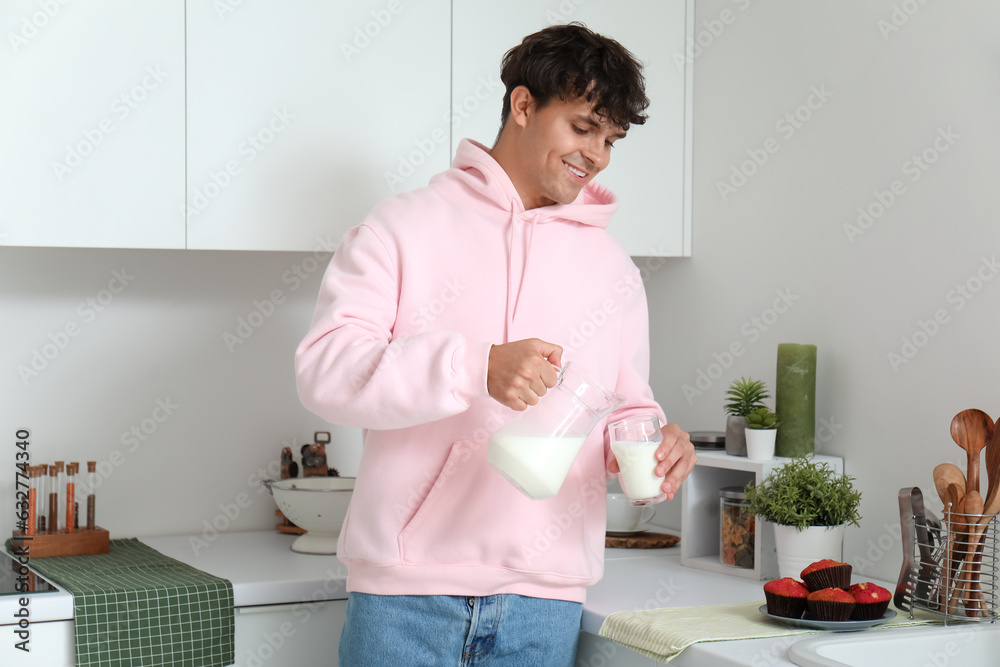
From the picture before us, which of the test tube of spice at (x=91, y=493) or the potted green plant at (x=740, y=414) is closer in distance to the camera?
the potted green plant at (x=740, y=414)

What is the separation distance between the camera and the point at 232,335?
6.78 ft

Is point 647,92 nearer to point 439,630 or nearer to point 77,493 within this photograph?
point 439,630

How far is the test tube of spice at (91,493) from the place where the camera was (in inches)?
72.5

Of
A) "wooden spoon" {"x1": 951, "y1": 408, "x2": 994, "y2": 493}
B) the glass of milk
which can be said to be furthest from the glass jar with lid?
the glass of milk

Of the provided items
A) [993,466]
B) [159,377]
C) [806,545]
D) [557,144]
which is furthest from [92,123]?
[993,466]

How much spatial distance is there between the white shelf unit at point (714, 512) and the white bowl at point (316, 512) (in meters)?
0.59

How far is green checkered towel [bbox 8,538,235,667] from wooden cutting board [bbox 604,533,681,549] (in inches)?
28.4

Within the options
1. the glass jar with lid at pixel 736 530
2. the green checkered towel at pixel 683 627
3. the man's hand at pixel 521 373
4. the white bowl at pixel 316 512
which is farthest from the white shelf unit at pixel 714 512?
the man's hand at pixel 521 373

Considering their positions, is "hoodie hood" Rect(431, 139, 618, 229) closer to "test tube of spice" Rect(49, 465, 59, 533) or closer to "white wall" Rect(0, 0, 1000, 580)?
"white wall" Rect(0, 0, 1000, 580)

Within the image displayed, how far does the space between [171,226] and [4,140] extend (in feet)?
0.89

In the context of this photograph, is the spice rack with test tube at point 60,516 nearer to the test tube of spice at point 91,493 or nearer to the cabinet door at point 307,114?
the test tube of spice at point 91,493

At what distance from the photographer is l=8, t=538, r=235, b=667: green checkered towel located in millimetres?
1424

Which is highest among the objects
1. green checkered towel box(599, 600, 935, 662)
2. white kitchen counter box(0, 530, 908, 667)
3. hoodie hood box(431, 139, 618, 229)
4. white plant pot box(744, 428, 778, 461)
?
hoodie hood box(431, 139, 618, 229)

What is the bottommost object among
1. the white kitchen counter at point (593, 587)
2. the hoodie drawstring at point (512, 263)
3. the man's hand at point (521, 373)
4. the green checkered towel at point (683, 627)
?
the white kitchen counter at point (593, 587)
